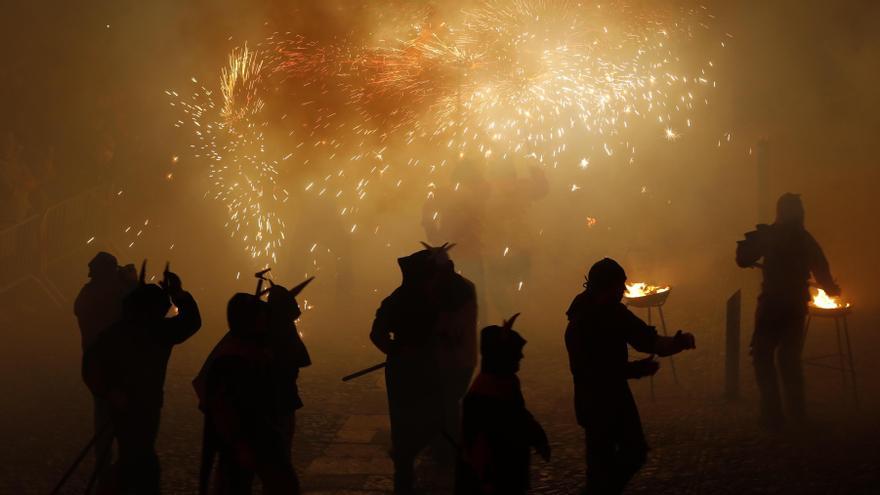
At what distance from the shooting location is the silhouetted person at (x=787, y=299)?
7.01 meters

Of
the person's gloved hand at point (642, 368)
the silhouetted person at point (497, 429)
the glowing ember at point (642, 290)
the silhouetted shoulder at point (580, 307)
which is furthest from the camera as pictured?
the glowing ember at point (642, 290)

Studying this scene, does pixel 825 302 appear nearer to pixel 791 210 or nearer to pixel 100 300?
pixel 791 210

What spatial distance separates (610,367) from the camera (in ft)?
16.4

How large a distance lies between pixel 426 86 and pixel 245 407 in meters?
8.24

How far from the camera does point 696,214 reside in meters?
16.7

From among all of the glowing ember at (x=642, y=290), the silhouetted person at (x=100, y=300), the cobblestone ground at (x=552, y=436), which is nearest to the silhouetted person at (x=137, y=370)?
the cobblestone ground at (x=552, y=436)

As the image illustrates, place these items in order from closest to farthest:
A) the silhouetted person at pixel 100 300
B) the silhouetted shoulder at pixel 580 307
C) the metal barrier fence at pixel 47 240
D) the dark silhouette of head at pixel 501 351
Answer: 1. the dark silhouette of head at pixel 501 351
2. the silhouetted shoulder at pixel 580 307
3. the silhouetted person at pixel 100 300
4. the metal barrier fence at pixel 47 240

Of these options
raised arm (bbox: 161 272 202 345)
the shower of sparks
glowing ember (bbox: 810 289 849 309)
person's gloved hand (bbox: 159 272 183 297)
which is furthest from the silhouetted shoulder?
the shower of sparks

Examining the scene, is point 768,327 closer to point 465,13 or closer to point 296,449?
point 296,449

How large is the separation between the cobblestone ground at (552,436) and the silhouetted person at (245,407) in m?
1.74

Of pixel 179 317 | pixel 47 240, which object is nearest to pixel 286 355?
pixel 179 317

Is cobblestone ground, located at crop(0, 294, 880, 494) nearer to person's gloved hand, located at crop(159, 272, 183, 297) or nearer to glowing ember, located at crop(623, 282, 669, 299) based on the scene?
glowing ember, located at crop(623, 282, 669, 299)

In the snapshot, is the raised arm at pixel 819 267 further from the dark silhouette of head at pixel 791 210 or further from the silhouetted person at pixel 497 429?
the silhouetted person at pixel 497 429

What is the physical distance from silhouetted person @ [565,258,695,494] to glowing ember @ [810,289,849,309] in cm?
301
